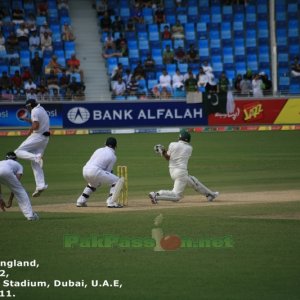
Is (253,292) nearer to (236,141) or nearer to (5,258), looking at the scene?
(5,258)

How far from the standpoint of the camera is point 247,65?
3947 cm

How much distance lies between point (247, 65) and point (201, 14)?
305 cm

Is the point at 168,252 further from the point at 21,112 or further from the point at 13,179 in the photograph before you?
the point at 21,112

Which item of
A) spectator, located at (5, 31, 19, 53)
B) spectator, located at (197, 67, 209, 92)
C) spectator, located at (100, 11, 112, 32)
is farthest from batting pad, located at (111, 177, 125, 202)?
spectator, located at (100, 11, 112, 32)

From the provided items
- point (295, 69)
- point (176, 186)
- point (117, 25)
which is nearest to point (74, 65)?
point (117, 25)

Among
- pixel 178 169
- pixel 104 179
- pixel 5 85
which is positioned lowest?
pixel 5 85

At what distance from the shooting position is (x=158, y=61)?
3853cm

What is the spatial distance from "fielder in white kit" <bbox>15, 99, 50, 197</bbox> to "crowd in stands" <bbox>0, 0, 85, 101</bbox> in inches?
578

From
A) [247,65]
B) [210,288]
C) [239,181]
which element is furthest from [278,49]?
[210,288]

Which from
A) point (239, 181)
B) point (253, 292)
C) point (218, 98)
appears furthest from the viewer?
point (218, 98)

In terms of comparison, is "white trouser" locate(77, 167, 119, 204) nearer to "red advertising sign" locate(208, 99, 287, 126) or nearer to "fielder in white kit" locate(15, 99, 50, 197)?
"fielder in white kit" locate(15, 99, 50, 197)

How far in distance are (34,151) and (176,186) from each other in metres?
2.97

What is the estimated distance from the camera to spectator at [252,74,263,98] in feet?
114

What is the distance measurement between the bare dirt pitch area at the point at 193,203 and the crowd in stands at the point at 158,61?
14.7 m
